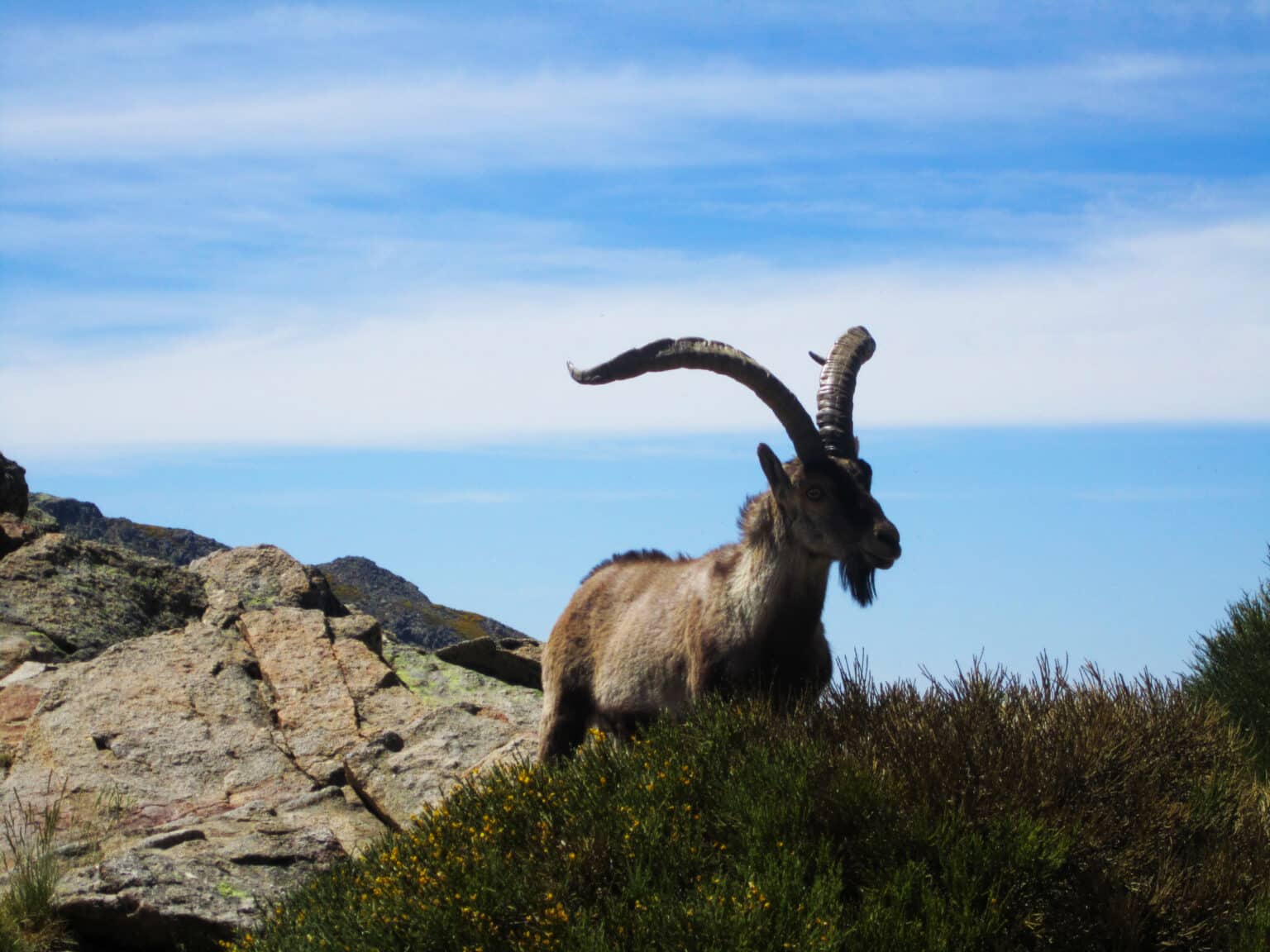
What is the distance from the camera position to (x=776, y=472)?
28.7ft

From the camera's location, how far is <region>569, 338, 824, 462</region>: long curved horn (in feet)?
28.7

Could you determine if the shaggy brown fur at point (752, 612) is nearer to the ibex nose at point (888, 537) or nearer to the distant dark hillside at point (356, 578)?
the ibex nose at point (888, 537)

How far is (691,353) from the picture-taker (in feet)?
29.2

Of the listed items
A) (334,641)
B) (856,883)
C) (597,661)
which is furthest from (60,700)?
(856,883)

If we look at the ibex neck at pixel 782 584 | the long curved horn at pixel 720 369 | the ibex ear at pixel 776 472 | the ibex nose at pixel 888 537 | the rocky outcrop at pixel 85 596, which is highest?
the long curved horn at pixel 720 369

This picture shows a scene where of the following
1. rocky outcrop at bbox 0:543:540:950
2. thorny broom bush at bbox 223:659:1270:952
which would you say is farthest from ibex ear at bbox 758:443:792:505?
rocky outcrop at bbox 0:543:540:950

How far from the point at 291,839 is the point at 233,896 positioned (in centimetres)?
88

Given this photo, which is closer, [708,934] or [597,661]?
[708,934]

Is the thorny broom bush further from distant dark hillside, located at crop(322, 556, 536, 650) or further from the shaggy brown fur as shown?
distant dark hillside, located at crop(322, 556, 536, 650)

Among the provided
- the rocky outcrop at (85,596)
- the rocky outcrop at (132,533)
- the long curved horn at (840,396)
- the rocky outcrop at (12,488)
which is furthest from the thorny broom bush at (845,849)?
the rocky outcrop at (132,533)

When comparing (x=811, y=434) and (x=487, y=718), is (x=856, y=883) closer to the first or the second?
(x=811, y=434)

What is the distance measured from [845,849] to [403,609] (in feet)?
70.2

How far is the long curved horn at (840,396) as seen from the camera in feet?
30.3

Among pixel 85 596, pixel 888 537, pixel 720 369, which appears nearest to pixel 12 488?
pixel 85 596
